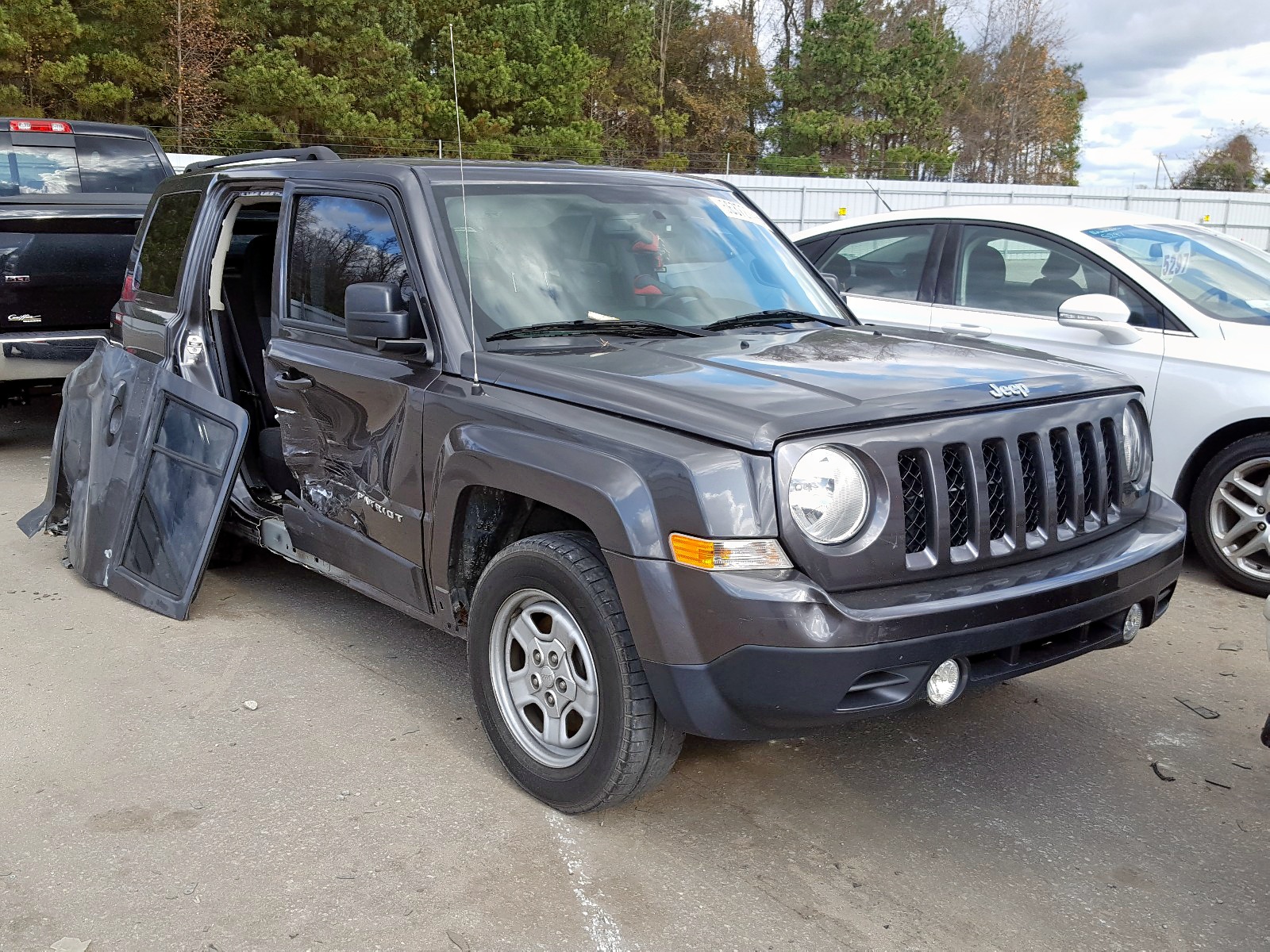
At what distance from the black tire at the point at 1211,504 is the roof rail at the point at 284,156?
417cm

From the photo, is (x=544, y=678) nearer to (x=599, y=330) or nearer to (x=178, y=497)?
(x=599, y=330)

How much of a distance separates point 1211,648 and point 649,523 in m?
3.07

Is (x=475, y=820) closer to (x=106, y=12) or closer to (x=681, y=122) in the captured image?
(x=106, y=12)

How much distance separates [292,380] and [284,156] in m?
1.22

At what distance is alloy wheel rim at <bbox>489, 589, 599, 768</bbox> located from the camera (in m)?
3.41

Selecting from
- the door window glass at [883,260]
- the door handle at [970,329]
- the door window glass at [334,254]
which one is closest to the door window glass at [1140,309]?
the door handle at [970,329]

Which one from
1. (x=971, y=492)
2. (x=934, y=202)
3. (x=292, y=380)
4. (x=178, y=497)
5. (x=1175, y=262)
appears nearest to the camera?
(x=971, y=492)

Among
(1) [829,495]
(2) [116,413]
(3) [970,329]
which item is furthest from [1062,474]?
(2) [116,413]

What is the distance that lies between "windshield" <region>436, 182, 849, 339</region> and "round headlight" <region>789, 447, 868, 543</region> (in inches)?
47.9

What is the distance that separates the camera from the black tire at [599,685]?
319 centimetres

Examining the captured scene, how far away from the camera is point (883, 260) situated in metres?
7.16

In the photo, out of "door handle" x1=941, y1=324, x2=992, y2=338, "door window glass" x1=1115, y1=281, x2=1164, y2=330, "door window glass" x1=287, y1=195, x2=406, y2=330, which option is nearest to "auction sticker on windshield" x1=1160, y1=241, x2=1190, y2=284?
"door window glass" x1=1115, y1=281, x2=1164, y2=330

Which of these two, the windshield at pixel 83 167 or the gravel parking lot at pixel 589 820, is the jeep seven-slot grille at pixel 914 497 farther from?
the windshield at pixel 83 167

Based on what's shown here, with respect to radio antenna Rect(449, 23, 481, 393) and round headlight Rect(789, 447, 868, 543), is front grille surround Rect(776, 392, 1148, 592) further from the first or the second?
radio antenna Rect(449, 23, 481, 393)
